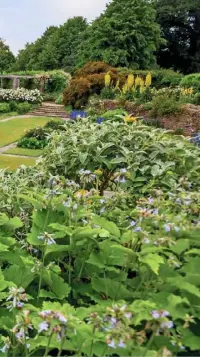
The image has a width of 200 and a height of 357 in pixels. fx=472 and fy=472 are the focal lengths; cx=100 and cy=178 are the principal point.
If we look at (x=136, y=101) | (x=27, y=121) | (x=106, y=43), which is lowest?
(x=27, y=121)

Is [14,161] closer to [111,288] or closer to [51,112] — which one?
[111,288]

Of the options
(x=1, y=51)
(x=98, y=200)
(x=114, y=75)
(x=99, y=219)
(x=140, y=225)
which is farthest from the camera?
(x=1, y=51)

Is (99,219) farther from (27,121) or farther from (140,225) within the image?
(27,121)

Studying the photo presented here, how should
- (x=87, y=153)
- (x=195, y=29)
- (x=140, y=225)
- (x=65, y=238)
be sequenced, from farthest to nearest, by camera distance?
(x=195, y=29), (x=87, y=153), (x=65, y=238), (x=140, y=225)

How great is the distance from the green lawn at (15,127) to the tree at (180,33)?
84.2 feet

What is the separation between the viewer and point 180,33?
1719 inches

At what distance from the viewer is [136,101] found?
17.5m

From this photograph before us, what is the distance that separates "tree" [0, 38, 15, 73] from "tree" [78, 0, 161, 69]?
19379 mm

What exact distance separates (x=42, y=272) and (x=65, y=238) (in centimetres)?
35

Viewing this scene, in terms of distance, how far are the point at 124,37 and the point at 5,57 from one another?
24421 mm

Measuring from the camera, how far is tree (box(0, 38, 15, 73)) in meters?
50.7

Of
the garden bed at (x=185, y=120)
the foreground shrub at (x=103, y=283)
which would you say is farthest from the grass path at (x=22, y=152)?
the foreground shrub at (x=103, y=283)

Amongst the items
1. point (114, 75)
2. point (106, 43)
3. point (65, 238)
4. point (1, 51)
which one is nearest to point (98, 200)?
point (65, 238)

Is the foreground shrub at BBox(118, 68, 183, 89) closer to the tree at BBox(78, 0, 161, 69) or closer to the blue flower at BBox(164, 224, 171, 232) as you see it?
the tree at BBox(78, 0, 161, 69)
